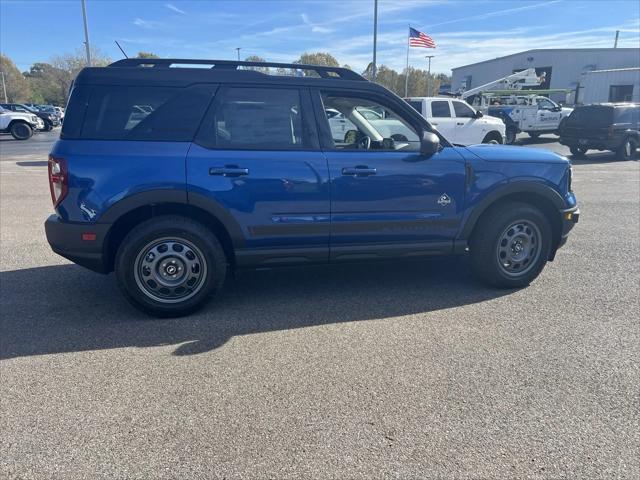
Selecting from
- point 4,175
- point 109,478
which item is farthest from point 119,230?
point 4,175

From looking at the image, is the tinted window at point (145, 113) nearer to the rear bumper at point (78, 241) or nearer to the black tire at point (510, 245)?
the rear bumper at point (78, 241)

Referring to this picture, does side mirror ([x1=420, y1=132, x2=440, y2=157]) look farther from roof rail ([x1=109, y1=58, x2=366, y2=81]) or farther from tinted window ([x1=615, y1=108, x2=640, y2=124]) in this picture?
tinted window ([x1=615, y1=108, x2=640, y2=124])

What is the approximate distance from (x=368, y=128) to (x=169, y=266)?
2257 millimetres

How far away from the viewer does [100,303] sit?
4.39 meters

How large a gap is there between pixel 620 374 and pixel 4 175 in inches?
551

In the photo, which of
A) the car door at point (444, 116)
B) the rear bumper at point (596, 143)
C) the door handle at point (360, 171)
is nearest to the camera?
the door handle at point (360, 171)

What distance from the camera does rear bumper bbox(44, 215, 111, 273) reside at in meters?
3.84

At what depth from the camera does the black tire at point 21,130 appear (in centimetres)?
2619

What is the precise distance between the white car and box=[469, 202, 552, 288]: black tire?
10.1 m

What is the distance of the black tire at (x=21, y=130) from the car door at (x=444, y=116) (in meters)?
22.9

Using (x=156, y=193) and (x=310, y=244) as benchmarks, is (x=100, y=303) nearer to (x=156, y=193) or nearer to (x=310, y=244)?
(x=156, y=193)

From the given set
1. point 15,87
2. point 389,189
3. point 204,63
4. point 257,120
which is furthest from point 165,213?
point 15,87

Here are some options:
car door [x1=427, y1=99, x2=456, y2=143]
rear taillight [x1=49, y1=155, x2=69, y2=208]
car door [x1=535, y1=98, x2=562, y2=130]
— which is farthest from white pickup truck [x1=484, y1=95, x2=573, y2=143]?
rear taillight [x1=49, y1=155, x2=69, y2=208]

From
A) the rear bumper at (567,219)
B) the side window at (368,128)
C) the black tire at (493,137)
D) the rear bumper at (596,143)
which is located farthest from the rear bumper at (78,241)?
the rear bumper at (596,143)
